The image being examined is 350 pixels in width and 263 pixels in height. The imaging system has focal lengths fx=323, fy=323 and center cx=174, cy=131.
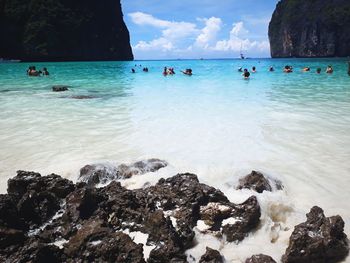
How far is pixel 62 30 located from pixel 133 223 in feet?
311

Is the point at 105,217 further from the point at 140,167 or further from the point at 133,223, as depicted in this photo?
the point at 140,167

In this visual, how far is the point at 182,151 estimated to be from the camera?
788cm

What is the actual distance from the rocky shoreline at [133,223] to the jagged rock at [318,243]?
11 millimetres

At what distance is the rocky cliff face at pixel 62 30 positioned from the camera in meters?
81.0

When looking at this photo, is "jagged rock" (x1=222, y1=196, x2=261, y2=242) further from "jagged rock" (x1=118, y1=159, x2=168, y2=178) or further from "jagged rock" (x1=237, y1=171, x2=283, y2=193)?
"jagged rock" (x1=118, y1=159, x2=168, y2=178)

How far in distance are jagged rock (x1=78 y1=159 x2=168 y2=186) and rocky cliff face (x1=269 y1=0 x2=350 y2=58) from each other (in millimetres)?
124569

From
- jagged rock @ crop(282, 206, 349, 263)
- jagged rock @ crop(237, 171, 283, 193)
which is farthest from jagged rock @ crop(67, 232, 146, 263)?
jagged rock @ crop(237, 171, 283, 193)

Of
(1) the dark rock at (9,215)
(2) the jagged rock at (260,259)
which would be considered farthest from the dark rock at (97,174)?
(2) the jagged rock at (260,259)

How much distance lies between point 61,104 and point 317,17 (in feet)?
418

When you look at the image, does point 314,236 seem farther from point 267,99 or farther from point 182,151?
point 267,99

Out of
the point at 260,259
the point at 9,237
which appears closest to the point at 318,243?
the point at 260,259

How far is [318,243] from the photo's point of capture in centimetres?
379

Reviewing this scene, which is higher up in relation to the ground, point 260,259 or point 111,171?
point 111,171

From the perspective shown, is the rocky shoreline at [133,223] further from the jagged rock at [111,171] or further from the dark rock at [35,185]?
the jagged rock at [111,171]
